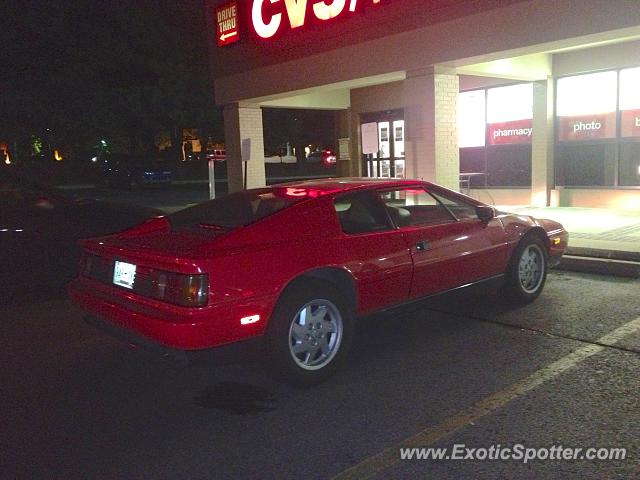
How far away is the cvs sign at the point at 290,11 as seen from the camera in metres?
11.7

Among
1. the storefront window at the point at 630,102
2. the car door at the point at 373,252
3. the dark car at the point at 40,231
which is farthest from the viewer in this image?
the storefront window at the point at 630,102

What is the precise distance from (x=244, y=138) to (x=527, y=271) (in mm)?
10714

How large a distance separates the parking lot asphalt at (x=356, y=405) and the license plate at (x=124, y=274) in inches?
22.4

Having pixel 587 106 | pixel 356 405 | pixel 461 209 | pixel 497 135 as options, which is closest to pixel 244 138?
pixel 497 135

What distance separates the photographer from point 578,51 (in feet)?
41.0

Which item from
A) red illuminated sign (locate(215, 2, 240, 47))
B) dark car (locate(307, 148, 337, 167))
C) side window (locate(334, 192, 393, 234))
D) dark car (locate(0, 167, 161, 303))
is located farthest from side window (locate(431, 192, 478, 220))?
dark car (locate(307, 148, 337, 167))

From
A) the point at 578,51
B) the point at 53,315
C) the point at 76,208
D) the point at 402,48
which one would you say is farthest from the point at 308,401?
the point at 578,51

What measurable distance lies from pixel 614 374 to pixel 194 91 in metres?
35.2

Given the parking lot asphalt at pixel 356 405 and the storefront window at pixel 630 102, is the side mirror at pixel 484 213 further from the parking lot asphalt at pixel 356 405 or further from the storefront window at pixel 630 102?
the storefront window at pixel 630 102

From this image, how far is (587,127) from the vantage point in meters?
12.7

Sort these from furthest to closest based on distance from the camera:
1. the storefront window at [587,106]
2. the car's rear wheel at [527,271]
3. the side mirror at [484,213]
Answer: the storefront window at [587,106] < the car's rear wheel at [527,271] < the side mirror at [484,213]

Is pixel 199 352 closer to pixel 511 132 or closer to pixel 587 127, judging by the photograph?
pixel 587 127

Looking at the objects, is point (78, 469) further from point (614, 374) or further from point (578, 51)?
point (578, 51)

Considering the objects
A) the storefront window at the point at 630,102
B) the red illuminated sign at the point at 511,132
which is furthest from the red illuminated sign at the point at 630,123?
the red illuminated sign at the point at 511,132
